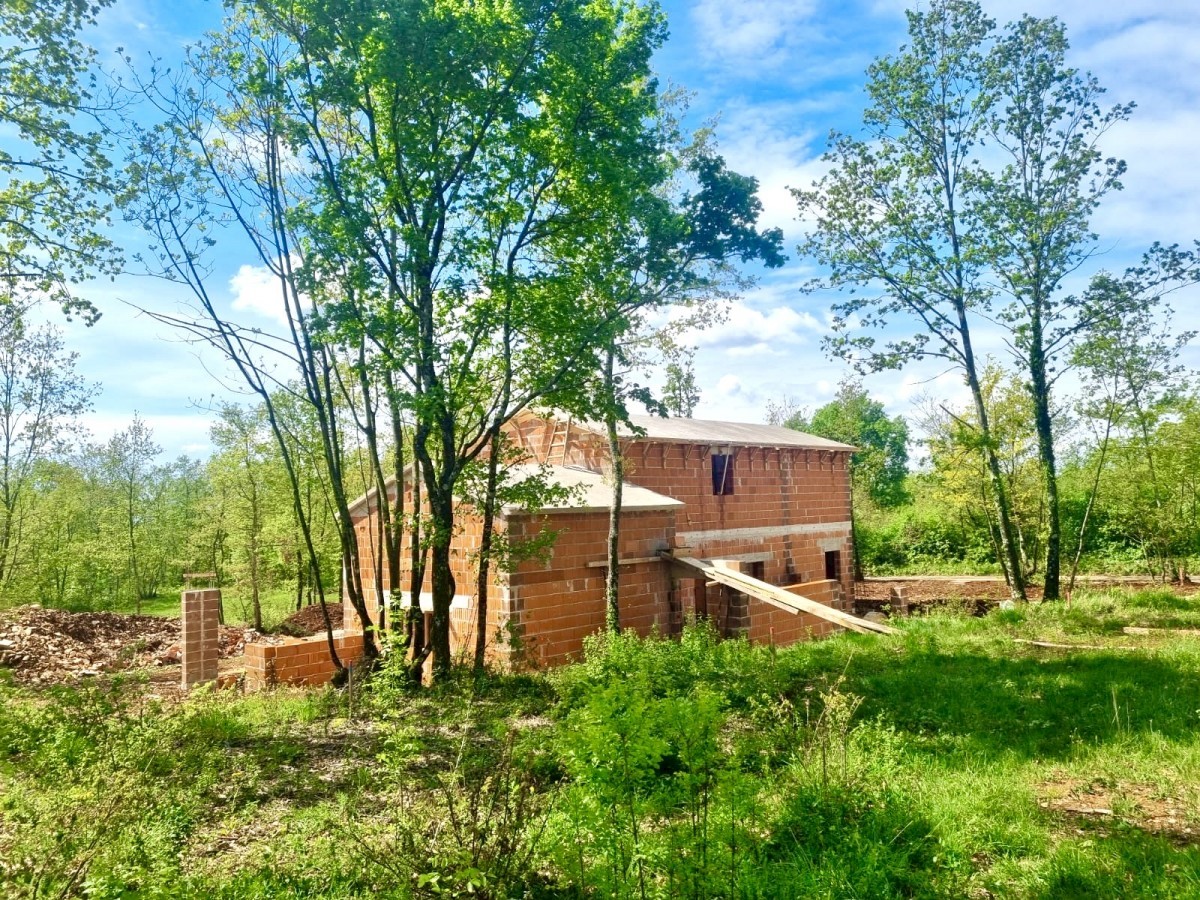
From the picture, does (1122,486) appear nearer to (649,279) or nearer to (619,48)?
(649,279)

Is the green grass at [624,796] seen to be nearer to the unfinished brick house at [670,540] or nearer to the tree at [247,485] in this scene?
the unfinished brick house at [670,540]

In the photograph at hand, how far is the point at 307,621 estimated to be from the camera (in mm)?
21188

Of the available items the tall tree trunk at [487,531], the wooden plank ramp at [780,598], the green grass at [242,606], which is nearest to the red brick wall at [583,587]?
the wooden plank ramp at [780,598]

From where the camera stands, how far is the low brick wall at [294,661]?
11.2 m

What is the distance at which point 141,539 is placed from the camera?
27625 mm

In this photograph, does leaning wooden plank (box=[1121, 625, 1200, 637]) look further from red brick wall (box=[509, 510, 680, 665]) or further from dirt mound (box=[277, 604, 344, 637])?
dirt mound (box=[277, 604, 344, 637])

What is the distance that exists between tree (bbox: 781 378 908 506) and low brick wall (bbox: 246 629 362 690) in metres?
24.2

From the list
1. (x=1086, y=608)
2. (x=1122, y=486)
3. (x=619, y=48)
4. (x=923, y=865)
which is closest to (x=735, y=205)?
(x=619, y=48)

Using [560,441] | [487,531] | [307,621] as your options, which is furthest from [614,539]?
[307,621]

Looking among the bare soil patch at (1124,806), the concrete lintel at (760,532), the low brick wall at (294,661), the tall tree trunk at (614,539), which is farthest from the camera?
the concrete lintel at (760,532)

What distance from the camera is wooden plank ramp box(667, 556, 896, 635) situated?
10.7 meters

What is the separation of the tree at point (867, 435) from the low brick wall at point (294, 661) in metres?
24.2

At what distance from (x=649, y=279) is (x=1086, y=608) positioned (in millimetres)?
10743

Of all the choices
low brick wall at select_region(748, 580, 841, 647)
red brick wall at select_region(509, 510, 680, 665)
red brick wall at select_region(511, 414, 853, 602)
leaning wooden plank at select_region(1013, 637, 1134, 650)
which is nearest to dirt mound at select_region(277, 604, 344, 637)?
red brick wall at select_region(511, 414, 853, 602)
